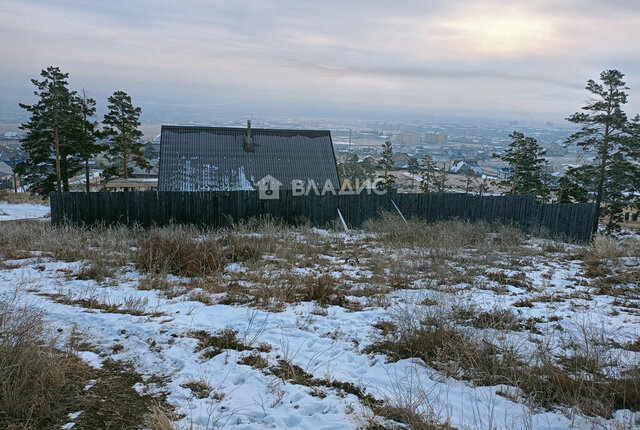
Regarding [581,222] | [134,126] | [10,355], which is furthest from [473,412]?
[134,126]

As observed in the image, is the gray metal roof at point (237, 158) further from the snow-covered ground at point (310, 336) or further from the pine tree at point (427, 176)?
the pine tree at point (427, 176)

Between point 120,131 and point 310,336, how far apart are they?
96.1 ft

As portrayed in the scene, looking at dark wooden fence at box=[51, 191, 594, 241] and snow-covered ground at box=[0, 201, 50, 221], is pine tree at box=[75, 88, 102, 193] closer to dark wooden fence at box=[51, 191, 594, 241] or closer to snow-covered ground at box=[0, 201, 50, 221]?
snow-covered ground at box=[0, 201, 50, 221]

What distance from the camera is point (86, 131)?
2770 cm

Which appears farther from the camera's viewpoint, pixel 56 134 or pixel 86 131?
pixel 86 131

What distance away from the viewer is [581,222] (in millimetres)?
15539

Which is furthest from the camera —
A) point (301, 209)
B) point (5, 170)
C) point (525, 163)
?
point (5, 170)

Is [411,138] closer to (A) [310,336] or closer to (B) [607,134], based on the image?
(B) [607,134]

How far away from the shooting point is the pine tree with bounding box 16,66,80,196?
2291cm

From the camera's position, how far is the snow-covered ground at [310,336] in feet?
9.90

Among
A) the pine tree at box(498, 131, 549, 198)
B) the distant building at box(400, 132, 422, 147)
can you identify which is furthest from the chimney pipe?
the distant building at box(400, 132, 422, 147)

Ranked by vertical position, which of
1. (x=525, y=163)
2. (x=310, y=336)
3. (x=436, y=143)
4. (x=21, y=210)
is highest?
(x=436, y=143)

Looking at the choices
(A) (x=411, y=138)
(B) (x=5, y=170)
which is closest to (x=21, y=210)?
(B) (x=5, y=170)

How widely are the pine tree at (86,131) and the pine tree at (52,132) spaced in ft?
1.94
